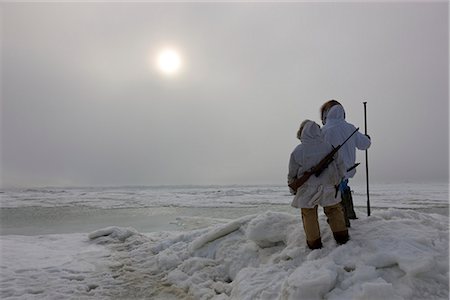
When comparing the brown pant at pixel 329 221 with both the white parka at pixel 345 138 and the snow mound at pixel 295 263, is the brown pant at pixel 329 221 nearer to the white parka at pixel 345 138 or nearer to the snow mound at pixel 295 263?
the snow mound at pixel 295 263

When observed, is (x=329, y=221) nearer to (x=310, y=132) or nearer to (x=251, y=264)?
(x=310, y=132)

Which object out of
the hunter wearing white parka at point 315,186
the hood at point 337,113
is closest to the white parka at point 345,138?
the hood at point 337,113

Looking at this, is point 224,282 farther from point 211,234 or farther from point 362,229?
point 362,229

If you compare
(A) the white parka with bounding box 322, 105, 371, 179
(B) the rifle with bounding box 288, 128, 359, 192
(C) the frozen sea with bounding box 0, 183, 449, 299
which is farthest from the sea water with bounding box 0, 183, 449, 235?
(B) the rifle with bounding box 288, 128, 359, 192

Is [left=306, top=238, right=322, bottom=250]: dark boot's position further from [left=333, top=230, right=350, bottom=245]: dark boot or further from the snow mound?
[left=333, top=230, right=350, bottom=245]: dark boot

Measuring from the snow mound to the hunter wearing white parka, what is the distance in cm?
24

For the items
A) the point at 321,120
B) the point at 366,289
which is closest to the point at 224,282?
the point at 366,289

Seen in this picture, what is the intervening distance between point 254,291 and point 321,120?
296 centimetres

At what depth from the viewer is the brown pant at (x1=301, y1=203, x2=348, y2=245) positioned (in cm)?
445

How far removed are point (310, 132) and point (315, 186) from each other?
2.46ft

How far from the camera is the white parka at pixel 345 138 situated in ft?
16.6

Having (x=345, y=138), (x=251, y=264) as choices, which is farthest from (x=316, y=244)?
(x=345, y=138)

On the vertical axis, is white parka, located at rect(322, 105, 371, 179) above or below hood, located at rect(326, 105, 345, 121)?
below

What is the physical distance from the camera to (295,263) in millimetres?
4539
